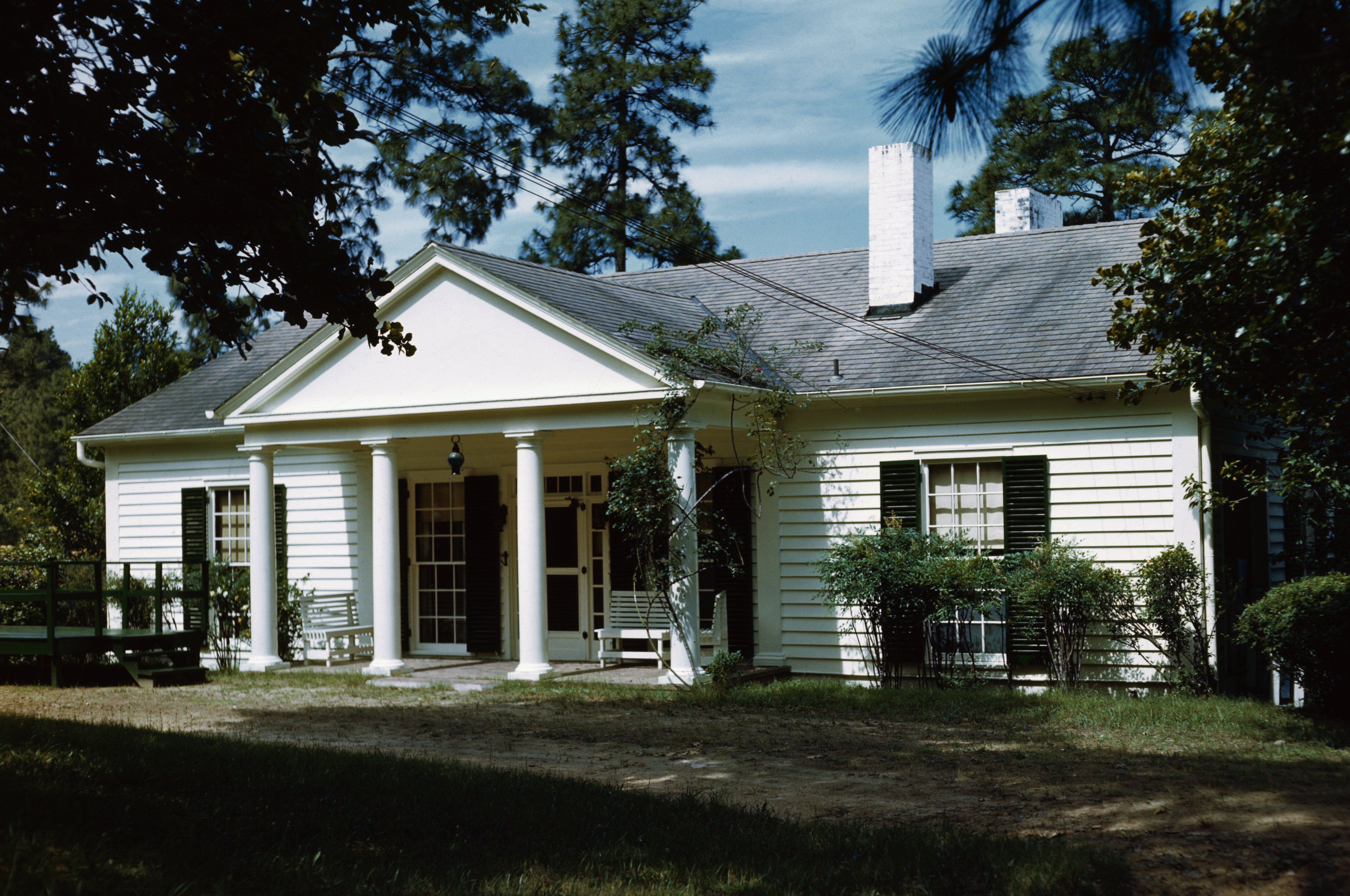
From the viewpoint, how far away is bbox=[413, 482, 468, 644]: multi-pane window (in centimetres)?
1691

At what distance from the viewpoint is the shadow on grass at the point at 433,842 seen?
18.3 ft

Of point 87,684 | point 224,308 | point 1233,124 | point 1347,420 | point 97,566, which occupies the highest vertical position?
point 1233,124

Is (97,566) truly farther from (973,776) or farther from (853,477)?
(973,776)

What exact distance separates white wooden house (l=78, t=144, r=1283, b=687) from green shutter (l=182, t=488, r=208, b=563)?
0.03 m

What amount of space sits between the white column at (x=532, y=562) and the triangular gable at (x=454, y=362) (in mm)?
654

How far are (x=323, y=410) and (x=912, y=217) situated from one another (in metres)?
7.74

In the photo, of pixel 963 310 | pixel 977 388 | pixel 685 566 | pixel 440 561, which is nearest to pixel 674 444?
pixel 685 566

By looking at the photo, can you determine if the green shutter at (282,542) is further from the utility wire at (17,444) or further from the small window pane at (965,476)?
the utility wire at (17,444)

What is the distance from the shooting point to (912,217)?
51.4 ft

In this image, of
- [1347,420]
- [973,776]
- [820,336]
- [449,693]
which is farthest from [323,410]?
[1347,420]

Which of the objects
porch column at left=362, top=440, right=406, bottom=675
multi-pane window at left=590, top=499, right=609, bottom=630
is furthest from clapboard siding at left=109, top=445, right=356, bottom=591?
→ multi-pane window at left=590, top=499, right=609, bottom=630

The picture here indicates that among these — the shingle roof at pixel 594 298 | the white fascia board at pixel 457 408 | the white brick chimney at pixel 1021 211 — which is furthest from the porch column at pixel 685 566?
the white brick chimney at pixel 1021 211

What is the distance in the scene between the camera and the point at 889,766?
8.81m

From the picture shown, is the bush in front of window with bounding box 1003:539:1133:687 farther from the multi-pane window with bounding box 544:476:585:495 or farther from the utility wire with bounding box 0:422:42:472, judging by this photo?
the utility wire with bounding box 0:422:42:472
